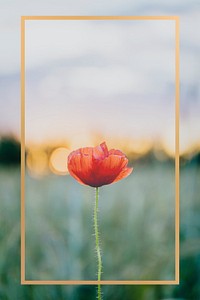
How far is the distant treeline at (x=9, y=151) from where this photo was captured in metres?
1.38

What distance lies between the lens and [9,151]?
4.55ft

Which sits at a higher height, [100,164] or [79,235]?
[100,164]

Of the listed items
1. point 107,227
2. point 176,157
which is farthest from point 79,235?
point 176,157

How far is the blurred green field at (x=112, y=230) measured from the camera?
4.52 ft

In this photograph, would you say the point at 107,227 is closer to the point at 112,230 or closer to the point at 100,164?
the point at 112,230

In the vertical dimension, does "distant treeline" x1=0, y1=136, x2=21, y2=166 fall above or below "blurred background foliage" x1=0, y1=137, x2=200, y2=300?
above

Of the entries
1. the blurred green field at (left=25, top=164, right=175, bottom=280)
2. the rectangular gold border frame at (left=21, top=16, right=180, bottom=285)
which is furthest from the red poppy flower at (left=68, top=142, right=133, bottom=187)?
the rectangular gold border frame at (left=21, top=16, right=180, bottom=285)

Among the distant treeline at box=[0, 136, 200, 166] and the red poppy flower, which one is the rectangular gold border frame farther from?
the red poppy flower

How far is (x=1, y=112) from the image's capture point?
1388 mm

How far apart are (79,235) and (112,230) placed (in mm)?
86

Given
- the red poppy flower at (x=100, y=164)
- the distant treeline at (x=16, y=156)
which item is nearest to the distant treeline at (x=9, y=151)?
the distant treeline at (x=16, y=156)

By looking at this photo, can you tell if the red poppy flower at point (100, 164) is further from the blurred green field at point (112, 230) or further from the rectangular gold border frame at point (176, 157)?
the rectangular gold border frame at point (176, 157)

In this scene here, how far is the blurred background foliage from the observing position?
4.53ft

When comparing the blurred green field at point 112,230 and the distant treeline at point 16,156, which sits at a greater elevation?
the distant treeline at point 16,156
